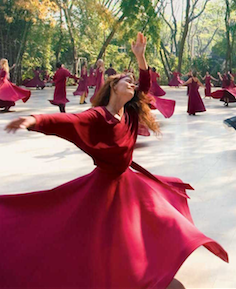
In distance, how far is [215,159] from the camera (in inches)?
276

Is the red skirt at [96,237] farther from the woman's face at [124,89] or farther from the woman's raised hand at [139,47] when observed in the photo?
the woman's raised hand at [139,47]

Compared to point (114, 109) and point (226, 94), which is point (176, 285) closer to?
point (114, 109)

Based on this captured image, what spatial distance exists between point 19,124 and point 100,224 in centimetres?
85

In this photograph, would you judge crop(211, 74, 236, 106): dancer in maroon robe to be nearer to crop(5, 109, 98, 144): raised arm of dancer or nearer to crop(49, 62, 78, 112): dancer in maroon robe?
crop(49, 62, 78, 112): dancer in maroon robe

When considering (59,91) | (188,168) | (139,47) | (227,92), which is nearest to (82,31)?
(227,92)

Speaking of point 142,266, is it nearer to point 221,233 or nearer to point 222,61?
point 221,233

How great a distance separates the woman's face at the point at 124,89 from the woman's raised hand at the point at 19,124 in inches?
30.1

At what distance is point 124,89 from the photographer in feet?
10.4

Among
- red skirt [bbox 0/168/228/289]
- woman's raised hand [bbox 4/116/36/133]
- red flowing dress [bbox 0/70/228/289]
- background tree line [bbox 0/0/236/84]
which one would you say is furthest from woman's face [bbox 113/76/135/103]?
background tree line [bbox 0/0/236/84]

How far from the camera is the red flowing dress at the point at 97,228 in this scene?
2811 millimetres

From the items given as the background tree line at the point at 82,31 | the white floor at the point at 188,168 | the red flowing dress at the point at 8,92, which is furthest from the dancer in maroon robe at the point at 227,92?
the background tree line at the point at 82,31

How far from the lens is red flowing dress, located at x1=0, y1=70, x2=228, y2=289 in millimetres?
2811

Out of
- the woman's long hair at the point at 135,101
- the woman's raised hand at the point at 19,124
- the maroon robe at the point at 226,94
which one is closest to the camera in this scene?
the woman's raised hand at the point at 19,124

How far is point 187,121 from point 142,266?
9.04 m
